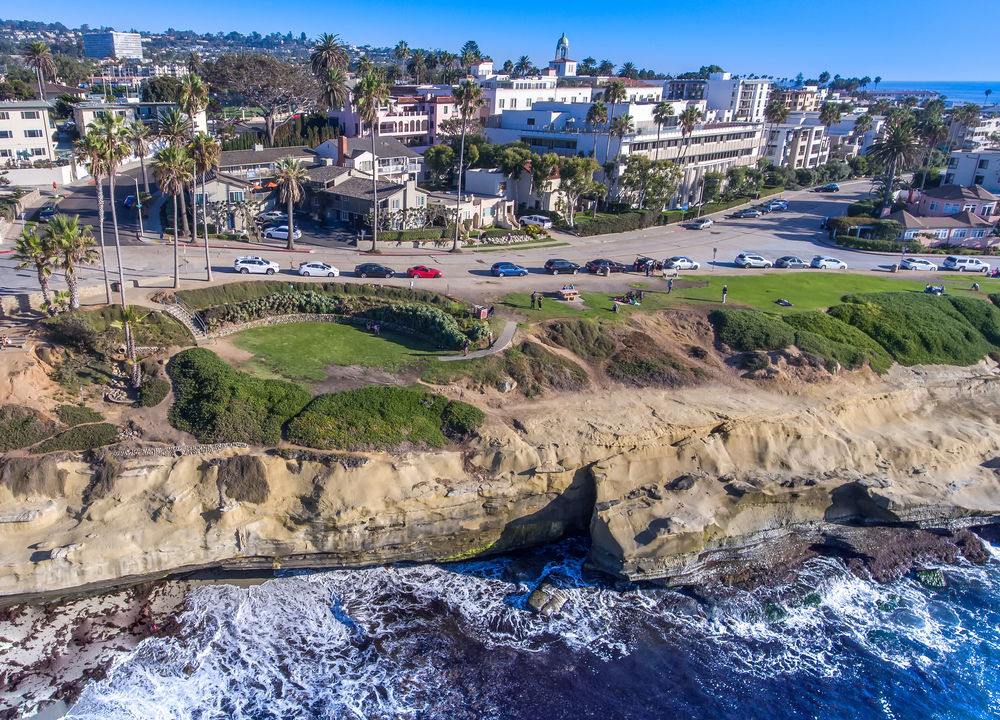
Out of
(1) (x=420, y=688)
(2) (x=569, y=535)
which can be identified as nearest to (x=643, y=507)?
(2) (x=569, y=535)

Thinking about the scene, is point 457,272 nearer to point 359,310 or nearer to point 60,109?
point 359,310

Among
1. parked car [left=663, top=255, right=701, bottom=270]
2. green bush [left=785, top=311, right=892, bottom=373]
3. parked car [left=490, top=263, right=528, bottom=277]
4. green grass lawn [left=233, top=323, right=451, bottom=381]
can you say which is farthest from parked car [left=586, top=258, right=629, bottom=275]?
green grass lawn [left=233, top=323, right=451, bottom=381]

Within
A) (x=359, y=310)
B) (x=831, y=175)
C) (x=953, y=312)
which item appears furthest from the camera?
(x=831, y=175)

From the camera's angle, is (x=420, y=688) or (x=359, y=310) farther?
(x=359, y=310)

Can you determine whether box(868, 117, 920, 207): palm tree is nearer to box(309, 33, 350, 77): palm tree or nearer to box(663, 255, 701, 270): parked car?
box(663, 255, 701, 270): parked car

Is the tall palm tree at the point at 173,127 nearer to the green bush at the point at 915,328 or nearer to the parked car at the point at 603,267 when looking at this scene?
the parked car at the point at 603,267

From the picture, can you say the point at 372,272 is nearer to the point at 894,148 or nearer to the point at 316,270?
the point at 316,270

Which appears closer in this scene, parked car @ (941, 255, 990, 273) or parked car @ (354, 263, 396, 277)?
parked car @ (354, 263, 396, 277)
